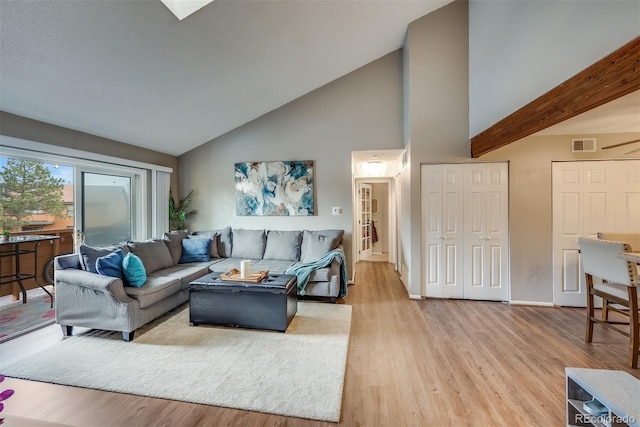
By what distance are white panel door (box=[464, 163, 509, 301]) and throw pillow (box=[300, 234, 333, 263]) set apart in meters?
2.01

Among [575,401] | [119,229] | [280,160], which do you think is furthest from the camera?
[280,160]

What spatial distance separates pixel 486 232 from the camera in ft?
11.6

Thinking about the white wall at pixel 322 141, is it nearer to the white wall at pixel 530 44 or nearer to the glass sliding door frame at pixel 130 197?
the glass sliding door frame at pixel 130 197

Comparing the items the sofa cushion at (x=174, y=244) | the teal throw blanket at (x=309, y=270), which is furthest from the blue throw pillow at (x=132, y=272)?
the teal throw blanket at (x=309, y=270)

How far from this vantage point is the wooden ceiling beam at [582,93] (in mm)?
1455

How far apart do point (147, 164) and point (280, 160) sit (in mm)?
2288

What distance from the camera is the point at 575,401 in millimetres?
1370

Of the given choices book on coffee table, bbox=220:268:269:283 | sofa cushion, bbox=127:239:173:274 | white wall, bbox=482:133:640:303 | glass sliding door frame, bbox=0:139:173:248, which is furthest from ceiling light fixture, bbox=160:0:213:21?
white wall, bbox=482:133:640:303

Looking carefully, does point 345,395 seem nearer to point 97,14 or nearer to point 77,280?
point 77,280

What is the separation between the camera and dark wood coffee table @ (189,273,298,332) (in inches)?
103

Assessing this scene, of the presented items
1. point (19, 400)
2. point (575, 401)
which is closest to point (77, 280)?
point (19, 400)

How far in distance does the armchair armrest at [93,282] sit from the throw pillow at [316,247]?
228 centimetres

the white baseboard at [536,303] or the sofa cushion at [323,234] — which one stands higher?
the sofa cushion at [323,234]

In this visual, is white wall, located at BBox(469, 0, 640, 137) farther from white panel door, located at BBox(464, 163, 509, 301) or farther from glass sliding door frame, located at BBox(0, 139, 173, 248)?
glass sliding door frame, located at BBox(0, 139, 173, 248)
